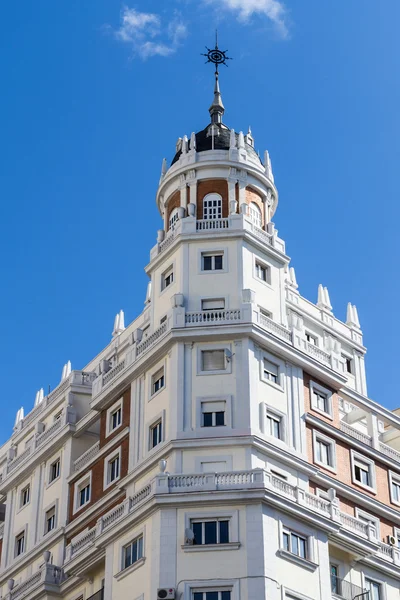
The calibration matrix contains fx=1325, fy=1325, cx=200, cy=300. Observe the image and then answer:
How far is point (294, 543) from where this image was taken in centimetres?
6462

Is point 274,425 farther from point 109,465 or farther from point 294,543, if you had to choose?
point 109,465

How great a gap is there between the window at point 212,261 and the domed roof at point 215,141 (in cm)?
815

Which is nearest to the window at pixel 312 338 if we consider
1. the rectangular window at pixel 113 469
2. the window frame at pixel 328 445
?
the window frame at pixel 328 445

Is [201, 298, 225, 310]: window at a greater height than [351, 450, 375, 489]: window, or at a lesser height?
greater

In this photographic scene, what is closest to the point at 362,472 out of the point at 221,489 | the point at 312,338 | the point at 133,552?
the point at 312,338

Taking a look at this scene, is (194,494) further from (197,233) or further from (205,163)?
(205,163)

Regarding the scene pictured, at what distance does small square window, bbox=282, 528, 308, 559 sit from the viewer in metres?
64.1

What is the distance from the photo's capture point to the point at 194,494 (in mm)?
64312

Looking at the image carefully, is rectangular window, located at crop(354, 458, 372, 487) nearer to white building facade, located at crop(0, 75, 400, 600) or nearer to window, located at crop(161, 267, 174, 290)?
white building facade, located at crop(0, 75, 400, 600)

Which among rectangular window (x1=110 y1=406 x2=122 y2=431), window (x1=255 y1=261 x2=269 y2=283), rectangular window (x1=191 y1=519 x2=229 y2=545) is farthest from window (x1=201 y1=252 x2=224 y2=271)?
rectangular window (x1=191 y1=519 x2=229 y2=545)

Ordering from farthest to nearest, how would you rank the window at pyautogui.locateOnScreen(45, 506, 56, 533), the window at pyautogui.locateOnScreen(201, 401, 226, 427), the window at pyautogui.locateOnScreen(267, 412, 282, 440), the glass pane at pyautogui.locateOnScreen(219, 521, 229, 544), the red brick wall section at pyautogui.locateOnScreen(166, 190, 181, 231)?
the red brick wall section at pyautogui.locateOnScreen(166, 190, 181, 231)
the window at pyautogui.locateOnScreen(45, 506, 56, 533)
the window at pyautogui.locateOnScreen(267, 412, 282, 440)
the window at pyautogui.locateOnScreen(201, 401, 226, 427)
the glass pane at pyautogui.locateOnScreen(219, 521, 229, 544)

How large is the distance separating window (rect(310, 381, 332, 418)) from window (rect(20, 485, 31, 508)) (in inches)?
790

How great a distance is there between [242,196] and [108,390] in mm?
13787

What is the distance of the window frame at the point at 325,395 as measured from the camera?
239 ft
